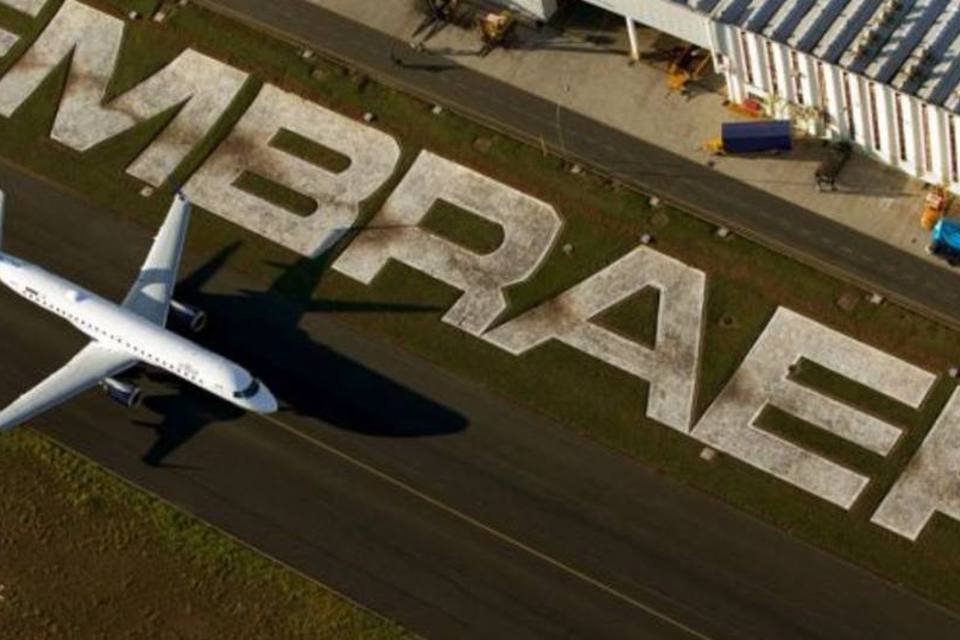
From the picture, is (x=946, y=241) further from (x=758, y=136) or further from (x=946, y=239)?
(x=758, y=136)

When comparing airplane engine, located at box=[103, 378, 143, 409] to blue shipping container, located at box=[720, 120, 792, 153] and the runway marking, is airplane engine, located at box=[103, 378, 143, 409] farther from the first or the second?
blue shipping container, located at box=[720, 120, 792, 153]

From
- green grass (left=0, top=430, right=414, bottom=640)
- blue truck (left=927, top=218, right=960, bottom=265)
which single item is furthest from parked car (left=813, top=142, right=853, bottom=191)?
green grass (left=0, top=430, right=414, bottom=640)

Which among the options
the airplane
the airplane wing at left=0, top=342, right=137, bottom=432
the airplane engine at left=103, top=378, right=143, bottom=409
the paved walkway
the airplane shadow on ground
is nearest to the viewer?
the airplane

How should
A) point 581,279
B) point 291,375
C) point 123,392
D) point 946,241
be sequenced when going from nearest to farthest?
point 946,241 → point 123,392 → point 291,375 → point 581,279

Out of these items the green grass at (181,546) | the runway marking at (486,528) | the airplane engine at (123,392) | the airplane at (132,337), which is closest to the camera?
the runway marking at (486,528)

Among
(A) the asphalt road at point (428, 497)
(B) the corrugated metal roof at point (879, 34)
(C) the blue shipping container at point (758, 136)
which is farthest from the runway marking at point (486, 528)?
(B) the corrugated metal roof at point (879, 34)

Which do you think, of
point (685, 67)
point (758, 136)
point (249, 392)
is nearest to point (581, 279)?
point (758, 136)

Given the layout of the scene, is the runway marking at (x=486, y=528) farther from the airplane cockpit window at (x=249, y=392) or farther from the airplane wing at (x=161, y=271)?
the airplane wing at (x=161, y=271)
